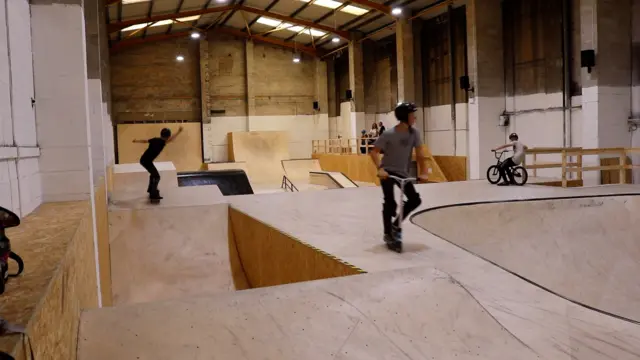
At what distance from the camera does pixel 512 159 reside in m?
11.6

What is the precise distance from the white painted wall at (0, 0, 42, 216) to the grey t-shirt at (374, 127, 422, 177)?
337 centimetres

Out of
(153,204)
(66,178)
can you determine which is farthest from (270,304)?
(153,204)

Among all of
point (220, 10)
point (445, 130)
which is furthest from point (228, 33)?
point (445, 130)

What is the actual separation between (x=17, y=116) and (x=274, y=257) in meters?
3.30

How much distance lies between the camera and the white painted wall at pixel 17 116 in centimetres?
416

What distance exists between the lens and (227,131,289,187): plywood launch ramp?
25844 mm

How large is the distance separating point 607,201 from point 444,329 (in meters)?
7.22

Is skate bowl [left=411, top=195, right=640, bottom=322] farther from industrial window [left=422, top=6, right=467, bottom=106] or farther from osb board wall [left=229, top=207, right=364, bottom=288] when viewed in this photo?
industrial window [left=422, top=6, right=467, bottom=106]

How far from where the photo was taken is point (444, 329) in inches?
141

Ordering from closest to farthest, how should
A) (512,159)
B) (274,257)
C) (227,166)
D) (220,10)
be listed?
(274,257) → (512,159) → (220,10) → (227,166)

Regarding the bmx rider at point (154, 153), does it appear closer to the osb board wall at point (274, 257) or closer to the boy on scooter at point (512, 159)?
the osb board wall at point (274, 257)

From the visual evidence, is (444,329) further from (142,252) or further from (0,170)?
(142,252)

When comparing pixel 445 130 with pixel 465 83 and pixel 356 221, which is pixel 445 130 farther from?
pixel 356 221

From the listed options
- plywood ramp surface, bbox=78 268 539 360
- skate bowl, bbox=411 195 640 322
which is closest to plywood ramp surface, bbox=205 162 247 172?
skate bowl, bbox=411 195 640 322
